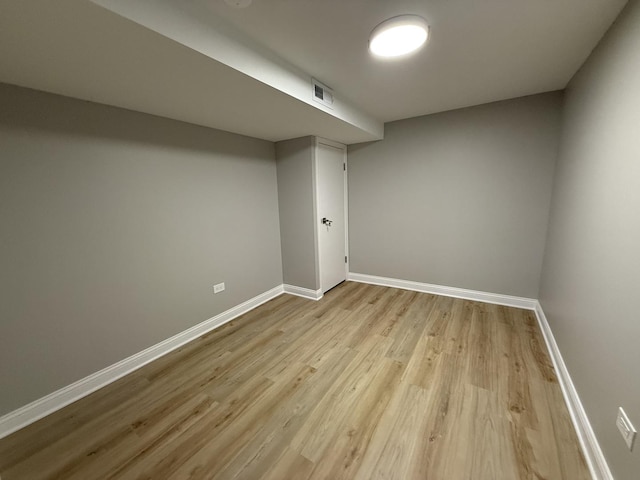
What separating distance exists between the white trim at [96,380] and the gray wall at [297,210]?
103cm

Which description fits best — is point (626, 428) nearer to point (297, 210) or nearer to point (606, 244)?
point (606, 244)

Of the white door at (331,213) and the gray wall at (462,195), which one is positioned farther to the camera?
the white door at (331,213)

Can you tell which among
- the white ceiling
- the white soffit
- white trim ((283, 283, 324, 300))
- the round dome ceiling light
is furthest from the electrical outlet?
white trim ((283, 283, 324, 300))

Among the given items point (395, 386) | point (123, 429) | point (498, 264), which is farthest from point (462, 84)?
point (123, 429)

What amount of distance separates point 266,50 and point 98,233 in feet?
5.70

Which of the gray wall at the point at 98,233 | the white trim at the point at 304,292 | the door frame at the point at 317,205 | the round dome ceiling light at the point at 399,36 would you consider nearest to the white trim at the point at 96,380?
the gray wall at the point at 98,233

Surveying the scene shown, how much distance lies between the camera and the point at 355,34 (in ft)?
4.86

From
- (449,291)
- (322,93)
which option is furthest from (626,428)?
(322,93)

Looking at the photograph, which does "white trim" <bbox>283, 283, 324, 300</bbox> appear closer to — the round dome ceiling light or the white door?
the white door

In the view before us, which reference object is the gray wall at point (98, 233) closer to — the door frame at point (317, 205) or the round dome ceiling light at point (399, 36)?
the door frame at point (317, 205)

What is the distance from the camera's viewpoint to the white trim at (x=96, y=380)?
1561 millimetres

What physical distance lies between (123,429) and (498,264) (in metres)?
3.70

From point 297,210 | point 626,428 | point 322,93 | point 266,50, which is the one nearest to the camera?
point 626,428

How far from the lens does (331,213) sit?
3494 millimetres
